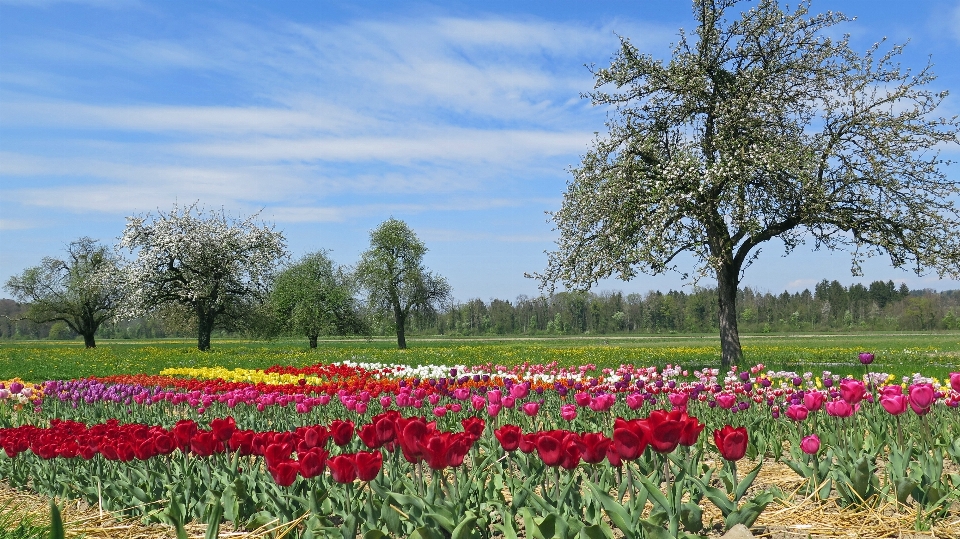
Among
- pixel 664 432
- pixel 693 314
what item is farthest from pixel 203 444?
pixel 693 314

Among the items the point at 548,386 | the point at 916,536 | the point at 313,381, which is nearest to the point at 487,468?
the point at 916,536

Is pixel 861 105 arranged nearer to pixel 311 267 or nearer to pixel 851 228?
pixel 851 228

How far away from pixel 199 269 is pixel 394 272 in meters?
12.2

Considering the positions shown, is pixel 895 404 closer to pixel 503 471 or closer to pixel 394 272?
pixel 503 471

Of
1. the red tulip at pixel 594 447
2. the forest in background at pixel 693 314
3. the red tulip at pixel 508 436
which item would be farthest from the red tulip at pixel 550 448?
the forest in background at pixel 693 314

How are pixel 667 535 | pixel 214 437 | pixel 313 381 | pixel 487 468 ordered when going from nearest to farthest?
1. pixel 667 535
2. pixel 214 437
3. pixel 487 468
4. pixel 313 381

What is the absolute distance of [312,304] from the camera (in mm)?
42656

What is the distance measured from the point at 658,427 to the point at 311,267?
45092 mm

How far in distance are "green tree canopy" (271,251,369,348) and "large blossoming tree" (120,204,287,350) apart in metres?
3.04

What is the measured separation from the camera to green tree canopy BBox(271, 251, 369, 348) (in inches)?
1682

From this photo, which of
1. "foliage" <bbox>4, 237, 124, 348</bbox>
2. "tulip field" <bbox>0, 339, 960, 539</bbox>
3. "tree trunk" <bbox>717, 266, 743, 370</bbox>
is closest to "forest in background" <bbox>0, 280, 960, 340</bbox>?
"foliage" <bbox>4, 237, 124, 348</bbox>

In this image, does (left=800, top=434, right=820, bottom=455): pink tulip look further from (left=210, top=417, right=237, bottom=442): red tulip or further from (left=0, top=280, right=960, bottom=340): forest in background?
(left=0, top=280, right=960, bottom=340): forest in background

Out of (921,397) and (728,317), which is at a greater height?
(728,317)

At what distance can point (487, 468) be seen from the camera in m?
5.46
